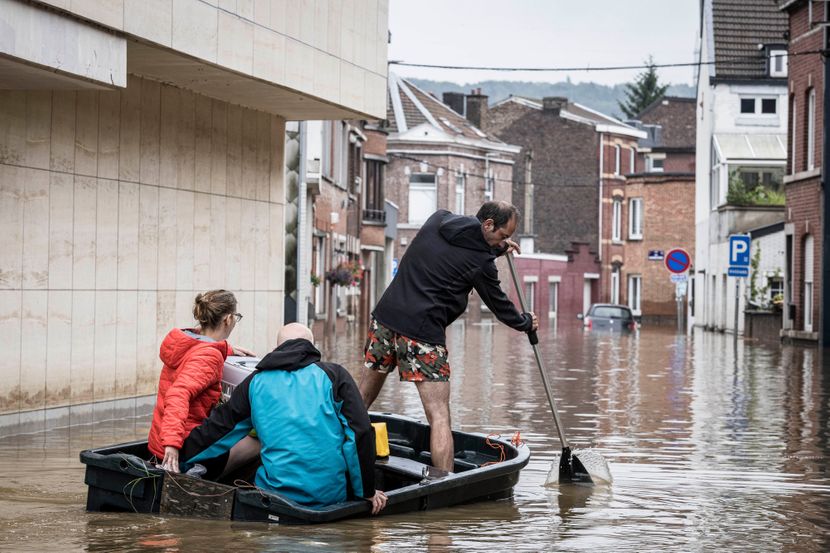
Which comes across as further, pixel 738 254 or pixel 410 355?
pixel 738 254

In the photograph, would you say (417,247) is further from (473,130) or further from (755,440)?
(473,130)

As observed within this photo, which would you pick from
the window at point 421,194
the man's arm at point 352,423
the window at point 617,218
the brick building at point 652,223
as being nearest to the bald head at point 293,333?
the man's arm at point 352,423

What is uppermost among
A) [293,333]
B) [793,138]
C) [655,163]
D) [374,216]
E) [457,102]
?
[457,102]

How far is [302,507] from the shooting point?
27.5ft

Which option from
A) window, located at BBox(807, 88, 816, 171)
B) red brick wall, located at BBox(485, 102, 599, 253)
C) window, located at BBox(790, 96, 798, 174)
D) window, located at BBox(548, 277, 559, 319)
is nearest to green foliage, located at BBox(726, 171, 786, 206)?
window, located at BBox(790, 96, 798, 174)

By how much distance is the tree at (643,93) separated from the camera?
126 meters

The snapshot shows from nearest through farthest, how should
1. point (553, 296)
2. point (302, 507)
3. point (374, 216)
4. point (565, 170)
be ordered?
point (302, 507)
point (374, 216)
point (553, 296)
point (565, 170)

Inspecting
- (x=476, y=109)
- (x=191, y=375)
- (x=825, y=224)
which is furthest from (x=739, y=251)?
(x=476, y=109)

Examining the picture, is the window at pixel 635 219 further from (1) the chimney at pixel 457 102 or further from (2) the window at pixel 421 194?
(2) the window at pixel 421 194

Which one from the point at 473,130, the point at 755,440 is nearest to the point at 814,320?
the point at 755,440

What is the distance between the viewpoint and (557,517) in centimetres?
939

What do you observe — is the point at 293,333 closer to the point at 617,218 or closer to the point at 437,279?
the point at 437,279

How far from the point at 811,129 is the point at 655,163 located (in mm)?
53408

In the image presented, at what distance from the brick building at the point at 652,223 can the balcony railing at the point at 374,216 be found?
22.4 m
